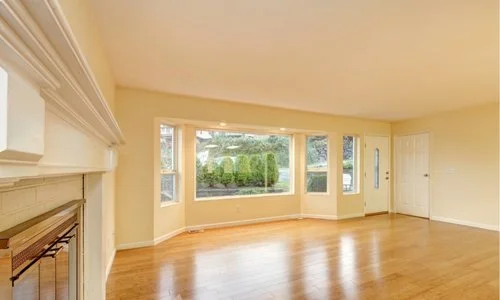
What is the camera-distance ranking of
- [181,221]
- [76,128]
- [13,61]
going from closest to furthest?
[13,61]
[76,128]
[181,221]

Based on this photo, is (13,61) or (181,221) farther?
(181,221)

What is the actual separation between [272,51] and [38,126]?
2.25 meters

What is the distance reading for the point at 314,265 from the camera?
3230 millimetres

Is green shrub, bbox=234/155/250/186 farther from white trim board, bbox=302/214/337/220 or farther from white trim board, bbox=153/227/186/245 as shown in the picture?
white trim board, bbox=302/214/337/220

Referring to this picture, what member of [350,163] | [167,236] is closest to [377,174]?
[350,163]

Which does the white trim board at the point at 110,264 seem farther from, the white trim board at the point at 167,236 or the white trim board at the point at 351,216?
the white trim board at the point at 351,216

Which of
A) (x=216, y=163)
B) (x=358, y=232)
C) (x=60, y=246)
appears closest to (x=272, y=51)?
(x=60, y=246)

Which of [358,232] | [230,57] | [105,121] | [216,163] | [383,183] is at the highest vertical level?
[230,57]

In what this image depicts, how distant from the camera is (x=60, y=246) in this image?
1438 mm

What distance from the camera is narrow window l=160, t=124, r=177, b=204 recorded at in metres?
4.43

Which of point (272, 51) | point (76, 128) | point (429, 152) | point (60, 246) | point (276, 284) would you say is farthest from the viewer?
point (429, 152)

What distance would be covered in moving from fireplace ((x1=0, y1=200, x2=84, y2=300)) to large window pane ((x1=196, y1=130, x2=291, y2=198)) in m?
3.23

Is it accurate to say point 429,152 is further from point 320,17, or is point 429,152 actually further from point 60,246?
point 60,246

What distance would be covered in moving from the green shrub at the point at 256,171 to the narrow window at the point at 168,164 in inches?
61.9
